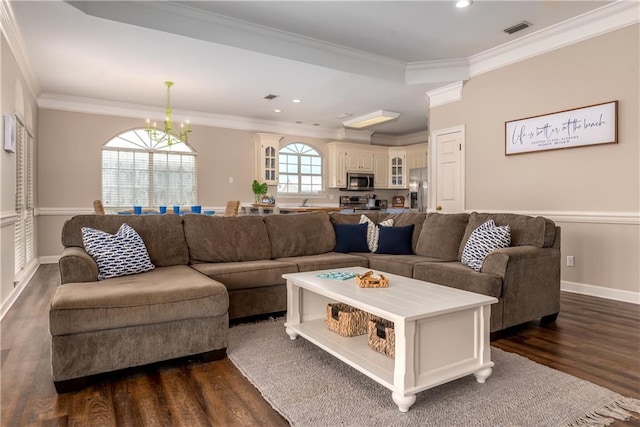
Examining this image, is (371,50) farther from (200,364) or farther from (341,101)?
(200,364)

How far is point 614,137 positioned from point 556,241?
1.51m

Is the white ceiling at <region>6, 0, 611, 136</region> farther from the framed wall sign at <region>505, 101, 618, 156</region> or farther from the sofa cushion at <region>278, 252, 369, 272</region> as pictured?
the sofa cushion at <region>278, 252, 369, 272</region>

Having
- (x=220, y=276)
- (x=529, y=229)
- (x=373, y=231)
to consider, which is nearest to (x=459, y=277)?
(x=529, y=229)

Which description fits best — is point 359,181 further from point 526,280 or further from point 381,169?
point 526,280

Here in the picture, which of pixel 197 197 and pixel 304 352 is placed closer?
pixel 304 352

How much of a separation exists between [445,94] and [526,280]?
3451 mm

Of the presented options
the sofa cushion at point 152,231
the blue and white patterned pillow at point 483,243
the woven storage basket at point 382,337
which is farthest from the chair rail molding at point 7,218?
the blue and white patterned pillow at point 483,243

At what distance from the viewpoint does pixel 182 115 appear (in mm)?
7184

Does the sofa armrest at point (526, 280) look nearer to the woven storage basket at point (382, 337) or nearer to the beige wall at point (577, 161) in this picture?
the woven storage basket at point (382, 337)

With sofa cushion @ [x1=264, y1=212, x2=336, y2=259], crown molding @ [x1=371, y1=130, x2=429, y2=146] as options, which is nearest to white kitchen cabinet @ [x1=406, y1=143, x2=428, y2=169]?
crown molding @ [x1=371, y1=130, x2=429, y2=146]

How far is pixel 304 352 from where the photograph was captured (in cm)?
246

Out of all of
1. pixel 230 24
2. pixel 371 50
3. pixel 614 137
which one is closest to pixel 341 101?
pixel 371 50

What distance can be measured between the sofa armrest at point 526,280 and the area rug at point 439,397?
563 millimetres

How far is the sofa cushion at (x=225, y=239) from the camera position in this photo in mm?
3400
